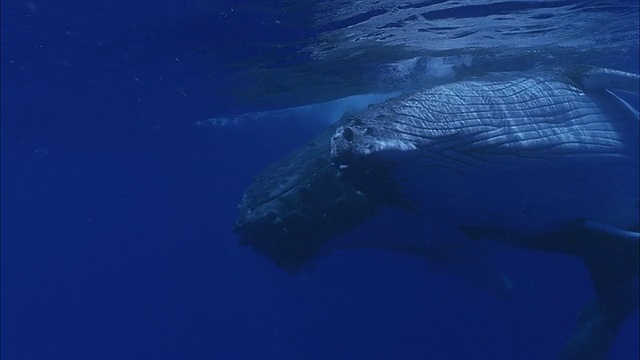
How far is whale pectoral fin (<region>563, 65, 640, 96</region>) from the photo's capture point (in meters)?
7.46

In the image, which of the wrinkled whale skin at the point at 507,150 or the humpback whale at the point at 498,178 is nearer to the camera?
the wrinkled whale skin at the point at 507,150

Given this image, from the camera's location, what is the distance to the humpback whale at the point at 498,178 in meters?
5.48

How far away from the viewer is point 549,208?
21.4 feet

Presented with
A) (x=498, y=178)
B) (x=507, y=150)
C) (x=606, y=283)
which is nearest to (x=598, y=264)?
(x=606, y=283)

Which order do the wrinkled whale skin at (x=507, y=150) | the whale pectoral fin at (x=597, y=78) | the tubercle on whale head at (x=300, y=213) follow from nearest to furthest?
the wrinkled whale skin at (x=507, y=150) → the tubercle on whale head at (x=300, y=213) → the whale pectoral fin at (x=597, y=78)

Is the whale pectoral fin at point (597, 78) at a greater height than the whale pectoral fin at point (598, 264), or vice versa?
the whale pectoral fin at point (597, 78)

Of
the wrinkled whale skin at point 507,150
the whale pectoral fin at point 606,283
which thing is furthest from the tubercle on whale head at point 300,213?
the whale pectoral fin at point 606,283

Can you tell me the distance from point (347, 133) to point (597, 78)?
4.12 metres

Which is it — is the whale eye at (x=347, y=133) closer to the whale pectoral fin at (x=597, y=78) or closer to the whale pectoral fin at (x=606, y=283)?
the whale pectoral fin at (x=606, y=283)

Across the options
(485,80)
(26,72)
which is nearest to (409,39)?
(485,80)

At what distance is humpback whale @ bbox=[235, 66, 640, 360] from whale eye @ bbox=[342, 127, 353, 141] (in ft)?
0.04

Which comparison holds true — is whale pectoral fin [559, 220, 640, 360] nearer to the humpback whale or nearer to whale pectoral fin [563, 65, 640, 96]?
the humpback whale

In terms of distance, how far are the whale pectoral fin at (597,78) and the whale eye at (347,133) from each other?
12.8 feet

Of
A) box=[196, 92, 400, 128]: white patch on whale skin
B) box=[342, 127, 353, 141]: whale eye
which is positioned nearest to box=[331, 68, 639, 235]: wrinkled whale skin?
box=[342, 127, 353, 141]: whale eye
